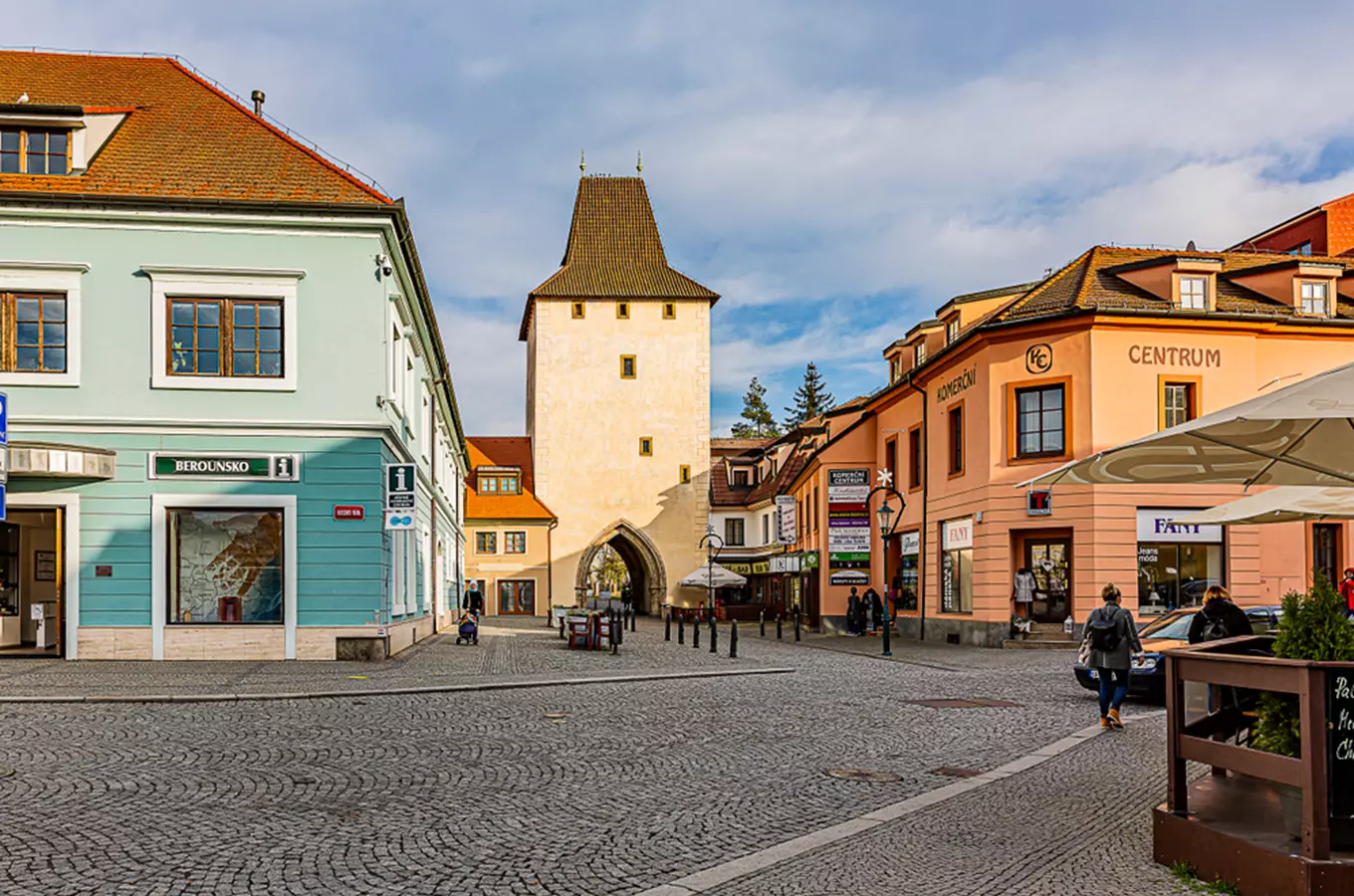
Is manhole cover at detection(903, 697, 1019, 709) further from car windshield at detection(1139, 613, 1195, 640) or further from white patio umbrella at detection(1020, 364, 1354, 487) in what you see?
white patio umbrella at detection(1020, 364, 1354, 487)

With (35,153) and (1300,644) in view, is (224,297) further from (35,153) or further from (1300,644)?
(1300,644)

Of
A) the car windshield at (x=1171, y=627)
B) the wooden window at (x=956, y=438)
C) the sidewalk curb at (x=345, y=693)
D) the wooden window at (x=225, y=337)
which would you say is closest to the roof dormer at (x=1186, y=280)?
the wooden window at (x=956, y=438)

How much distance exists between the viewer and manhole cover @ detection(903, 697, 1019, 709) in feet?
53.1

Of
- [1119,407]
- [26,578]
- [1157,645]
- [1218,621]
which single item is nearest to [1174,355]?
[1119,407]

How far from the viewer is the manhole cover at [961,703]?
16.2 m

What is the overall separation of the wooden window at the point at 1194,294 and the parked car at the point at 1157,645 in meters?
12.6

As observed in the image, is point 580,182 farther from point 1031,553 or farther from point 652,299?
point 1031,553

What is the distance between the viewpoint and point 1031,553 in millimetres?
30406

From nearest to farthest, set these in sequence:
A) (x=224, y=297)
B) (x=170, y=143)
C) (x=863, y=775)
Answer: (x=863, y=775)
(x=224, y=297)
(x=170, y=143)

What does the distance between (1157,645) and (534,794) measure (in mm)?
11698

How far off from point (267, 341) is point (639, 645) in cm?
1280

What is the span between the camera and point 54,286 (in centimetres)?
2167

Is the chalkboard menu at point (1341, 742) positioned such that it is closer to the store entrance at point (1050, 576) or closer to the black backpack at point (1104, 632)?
the black backpack at point (1104, 632)

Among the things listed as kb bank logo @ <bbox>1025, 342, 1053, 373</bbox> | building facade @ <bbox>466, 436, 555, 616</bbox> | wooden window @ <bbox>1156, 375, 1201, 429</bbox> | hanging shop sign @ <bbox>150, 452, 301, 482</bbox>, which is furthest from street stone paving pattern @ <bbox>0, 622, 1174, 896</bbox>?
building facade @ <bbox>466, 436, 555, 616</bbox>
